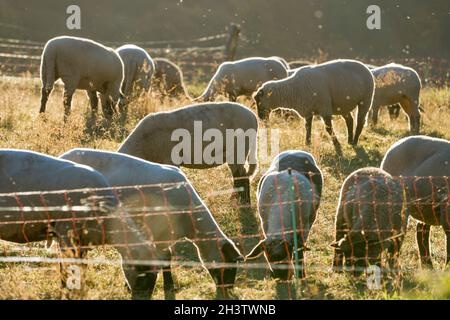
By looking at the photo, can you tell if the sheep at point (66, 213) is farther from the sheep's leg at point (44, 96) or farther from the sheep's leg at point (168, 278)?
the sheep's leg at point (44, 96)

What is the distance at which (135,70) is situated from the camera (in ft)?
57.9

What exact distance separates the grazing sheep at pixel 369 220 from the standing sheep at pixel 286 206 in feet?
1.13

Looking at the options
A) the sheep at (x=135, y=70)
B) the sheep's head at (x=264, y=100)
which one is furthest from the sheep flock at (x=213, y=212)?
the sheep at (x=135, y=70)

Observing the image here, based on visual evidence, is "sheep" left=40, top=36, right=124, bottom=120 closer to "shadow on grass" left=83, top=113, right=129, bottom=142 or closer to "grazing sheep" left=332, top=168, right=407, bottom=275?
"shadow on grass" left=83, top=113, right=129, bottom=142

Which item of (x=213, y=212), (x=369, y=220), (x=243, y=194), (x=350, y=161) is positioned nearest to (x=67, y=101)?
(x=350, y=161)

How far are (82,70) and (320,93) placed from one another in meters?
4.28

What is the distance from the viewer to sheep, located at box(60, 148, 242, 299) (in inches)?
301

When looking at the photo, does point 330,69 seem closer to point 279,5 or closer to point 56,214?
point 56,214

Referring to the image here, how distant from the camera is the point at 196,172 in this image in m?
12.2

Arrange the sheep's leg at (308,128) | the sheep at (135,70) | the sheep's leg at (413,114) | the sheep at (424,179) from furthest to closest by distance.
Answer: the sheep at (135,70), the sheep's leg at (413,114), the sheep's leg at (308,128), the sheep at (424,179)

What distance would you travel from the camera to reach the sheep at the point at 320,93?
14.3 metres
